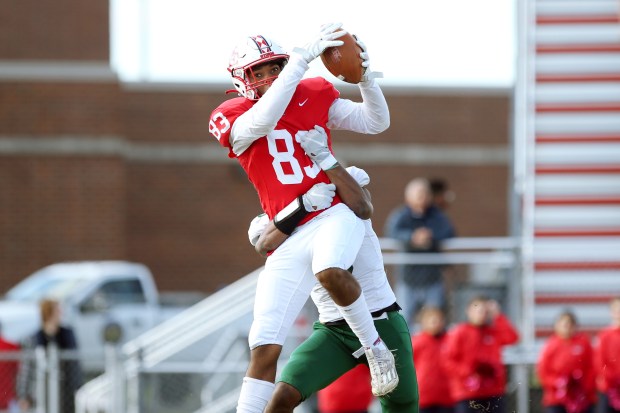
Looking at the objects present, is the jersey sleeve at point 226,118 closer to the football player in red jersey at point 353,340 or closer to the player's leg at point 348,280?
the football player in red jersey at point 353,340

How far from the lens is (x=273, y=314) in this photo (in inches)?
243

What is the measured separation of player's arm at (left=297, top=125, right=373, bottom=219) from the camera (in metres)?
6.22

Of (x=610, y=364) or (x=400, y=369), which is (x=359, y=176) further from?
(x=610, y=364)

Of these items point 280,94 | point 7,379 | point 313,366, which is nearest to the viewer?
point 280,94

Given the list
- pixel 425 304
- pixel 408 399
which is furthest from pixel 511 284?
pixel 408 399

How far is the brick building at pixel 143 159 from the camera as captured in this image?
73.1 feet

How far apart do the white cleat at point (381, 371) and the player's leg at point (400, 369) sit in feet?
0.60

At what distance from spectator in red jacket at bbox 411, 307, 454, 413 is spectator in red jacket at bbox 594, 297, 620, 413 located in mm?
1214

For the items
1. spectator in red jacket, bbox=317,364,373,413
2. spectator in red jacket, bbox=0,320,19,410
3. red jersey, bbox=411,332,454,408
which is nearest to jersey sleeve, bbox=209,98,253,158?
spectator in red jacket, bbox=317,364,373,413

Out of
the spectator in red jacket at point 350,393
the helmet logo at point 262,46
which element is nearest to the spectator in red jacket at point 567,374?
the spectator in red jacket at point 350,393

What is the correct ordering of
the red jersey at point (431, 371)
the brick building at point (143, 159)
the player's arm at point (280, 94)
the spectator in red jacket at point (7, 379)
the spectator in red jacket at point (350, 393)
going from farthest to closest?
the brick building at point (143, 159) < the spectator in red jacket at point (7, 379) < the red jersey at point (431, 371) < the spectator in red jacket at point (350, 393) < the player's arm at point (280, 94)

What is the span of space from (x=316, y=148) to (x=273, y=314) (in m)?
0.79

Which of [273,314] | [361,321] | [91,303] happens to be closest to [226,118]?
[273,314]

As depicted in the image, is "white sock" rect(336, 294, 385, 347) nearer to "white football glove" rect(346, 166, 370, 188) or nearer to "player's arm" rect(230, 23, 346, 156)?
"white football glove" rect(346, 166, 370, 188)
